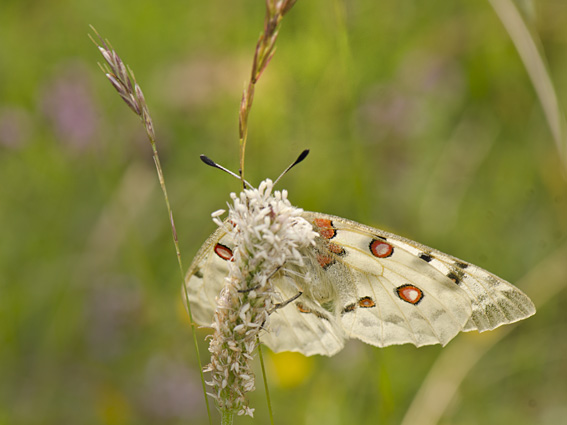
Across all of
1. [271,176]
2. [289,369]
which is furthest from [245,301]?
[271,176]

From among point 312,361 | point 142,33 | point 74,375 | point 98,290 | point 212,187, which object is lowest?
point 74,375

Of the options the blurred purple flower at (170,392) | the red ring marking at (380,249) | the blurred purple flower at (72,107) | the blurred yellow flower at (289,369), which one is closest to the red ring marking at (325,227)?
the red ring marking at (380,249)

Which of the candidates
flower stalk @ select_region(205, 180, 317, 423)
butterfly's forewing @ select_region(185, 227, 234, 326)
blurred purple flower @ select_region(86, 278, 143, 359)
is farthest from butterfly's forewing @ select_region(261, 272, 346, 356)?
blurred purple flower @ select_region(86, 278, 143, 359)

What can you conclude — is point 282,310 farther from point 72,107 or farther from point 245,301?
point 72,107

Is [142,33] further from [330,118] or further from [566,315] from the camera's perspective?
[566,315]

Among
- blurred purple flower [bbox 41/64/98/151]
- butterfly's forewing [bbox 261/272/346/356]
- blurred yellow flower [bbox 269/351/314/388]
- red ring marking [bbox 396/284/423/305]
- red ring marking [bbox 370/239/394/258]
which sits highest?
red ring marking [bbox 370/239/394/258]

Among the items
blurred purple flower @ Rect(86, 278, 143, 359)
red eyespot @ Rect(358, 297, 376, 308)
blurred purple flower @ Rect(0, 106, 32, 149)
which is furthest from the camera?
blurred purple flower @ Rect(0, 106, 32, 149)

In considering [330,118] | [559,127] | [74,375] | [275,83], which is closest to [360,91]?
[330,118]

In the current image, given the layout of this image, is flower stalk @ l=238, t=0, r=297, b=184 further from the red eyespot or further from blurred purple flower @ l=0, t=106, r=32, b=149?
blurred purple flower @ l=0, t=106, r=32, b=149
